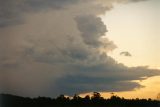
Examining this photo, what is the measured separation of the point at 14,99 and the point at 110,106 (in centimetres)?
855

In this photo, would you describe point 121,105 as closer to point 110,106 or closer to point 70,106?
point 110,106

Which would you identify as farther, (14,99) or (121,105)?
(121,105)

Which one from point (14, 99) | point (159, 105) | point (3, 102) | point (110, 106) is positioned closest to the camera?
point (159, 105)

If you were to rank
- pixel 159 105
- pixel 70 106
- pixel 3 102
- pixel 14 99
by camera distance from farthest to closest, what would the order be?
pixel 70 106
pixel 14 99
pixel 3 102
pixel 159 105

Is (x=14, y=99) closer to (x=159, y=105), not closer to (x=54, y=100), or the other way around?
(x=54, y=100)

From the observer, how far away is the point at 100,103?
35.8 metres

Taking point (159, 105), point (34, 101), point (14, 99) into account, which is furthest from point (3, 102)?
point (159, 105)

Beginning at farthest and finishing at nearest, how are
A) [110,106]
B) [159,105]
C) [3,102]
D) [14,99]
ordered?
[110,106], [14,99], [3,102], [159,105]

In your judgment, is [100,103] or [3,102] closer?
[3,102]

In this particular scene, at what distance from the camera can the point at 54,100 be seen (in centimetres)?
3759

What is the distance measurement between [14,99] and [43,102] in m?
4.96

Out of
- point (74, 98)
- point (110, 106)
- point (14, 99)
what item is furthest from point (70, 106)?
point (14, 99)

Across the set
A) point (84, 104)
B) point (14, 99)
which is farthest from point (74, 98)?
point (14, 99)

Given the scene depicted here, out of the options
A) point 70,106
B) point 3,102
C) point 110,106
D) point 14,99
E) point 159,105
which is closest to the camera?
point 159,105
